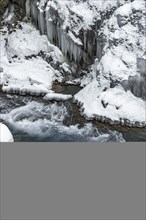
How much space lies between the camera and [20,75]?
735 inches

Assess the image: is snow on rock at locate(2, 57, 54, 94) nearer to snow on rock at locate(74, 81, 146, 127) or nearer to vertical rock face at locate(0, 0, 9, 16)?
snow on rock at locate(74, 81, 146, 127)

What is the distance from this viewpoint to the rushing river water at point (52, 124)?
1499 cm

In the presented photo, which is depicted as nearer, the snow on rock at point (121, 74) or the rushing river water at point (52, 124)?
the rushing river water at point (52, 124)

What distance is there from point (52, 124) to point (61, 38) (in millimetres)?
4808

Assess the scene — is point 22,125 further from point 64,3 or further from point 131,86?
point 64,3

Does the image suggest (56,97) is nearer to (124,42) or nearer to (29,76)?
(29,76)

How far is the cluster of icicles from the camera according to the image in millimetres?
18453

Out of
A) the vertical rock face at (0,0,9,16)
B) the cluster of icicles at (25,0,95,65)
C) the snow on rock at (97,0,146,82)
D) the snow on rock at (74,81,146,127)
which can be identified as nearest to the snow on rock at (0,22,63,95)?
the cluster of icicles at (25,0,95,65)

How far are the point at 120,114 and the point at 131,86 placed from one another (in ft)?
4.37

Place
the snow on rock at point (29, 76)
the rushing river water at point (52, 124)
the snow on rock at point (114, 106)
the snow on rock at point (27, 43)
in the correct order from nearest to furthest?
the rushing river water at point (52, 124) < the snow on rock at point (114, 106) < the snow on rock at point (29, 76) < the snow on rock at point (27, 43)

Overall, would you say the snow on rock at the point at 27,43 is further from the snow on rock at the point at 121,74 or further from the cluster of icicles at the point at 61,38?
the snow on rock at the point at 121,74

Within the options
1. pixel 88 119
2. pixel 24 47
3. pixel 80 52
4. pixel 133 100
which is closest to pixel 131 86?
pixel 133 100

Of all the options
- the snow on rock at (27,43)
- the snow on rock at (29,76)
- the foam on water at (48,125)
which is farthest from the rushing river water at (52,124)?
the snow on rock at (27,43)

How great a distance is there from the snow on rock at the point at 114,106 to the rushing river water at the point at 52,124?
298 mm
